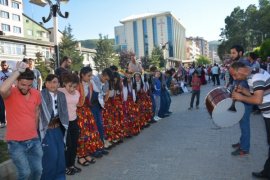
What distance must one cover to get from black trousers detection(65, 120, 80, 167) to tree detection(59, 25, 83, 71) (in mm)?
55486

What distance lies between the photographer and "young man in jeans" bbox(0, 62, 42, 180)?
4285 mm

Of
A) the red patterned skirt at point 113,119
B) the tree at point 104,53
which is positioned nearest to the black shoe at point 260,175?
the red patterned skirt at point 113,119

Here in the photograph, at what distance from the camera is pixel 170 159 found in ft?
21.6

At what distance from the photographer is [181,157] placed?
6684mm

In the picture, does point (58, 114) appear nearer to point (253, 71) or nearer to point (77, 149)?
point (77, 149)

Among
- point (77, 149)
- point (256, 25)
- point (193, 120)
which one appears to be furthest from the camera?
point (256, 25)

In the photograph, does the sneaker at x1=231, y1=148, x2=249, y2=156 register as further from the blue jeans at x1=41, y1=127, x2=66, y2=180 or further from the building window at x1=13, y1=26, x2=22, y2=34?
the building window at x1=13, y1=26, x2=22, y2=34

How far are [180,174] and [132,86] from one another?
4121 mm

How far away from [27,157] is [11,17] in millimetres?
75171

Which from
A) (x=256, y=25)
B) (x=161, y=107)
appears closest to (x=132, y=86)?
(x=161, y=107)

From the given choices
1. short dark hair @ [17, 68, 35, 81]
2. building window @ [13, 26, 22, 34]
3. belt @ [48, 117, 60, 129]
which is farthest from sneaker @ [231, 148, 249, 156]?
building window @ [13, 26, 22, 34]

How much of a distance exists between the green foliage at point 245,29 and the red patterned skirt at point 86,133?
5481 cm

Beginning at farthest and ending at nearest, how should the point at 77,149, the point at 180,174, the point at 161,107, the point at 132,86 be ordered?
the point at 161,107, the point at 132,86, the point at 77,149, the point at 180,174

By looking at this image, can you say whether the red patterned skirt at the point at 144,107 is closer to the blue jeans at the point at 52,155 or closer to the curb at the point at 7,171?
the curb at the point at 7,171
